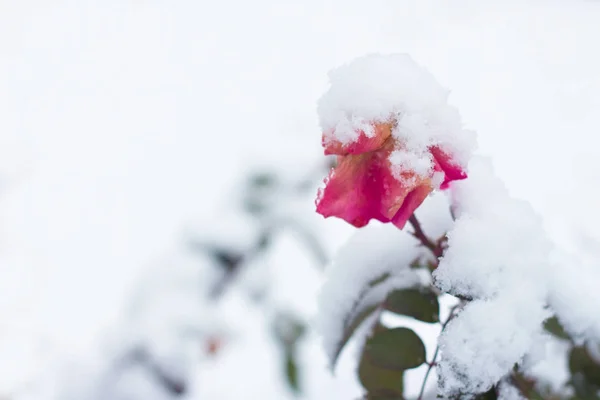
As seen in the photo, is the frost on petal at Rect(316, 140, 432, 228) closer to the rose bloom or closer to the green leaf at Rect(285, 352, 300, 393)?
the rose bloom

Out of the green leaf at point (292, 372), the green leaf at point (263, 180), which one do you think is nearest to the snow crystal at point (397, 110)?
the green leaf at point (292, 372)

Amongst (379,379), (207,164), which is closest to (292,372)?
(379,379)

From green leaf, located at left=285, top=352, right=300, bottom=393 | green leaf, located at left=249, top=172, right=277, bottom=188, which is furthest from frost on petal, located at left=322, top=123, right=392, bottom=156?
green leaf, located at left=249, top=172, right=277, bottom=188

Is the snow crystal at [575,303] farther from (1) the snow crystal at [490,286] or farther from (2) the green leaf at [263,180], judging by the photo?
(2) the green leaf at [263,180]

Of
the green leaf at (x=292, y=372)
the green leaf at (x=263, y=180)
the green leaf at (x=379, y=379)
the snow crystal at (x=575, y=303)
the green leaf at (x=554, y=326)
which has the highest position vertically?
the snow crystal at (x=575, y=303)

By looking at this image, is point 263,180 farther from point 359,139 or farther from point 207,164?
point 359,139
